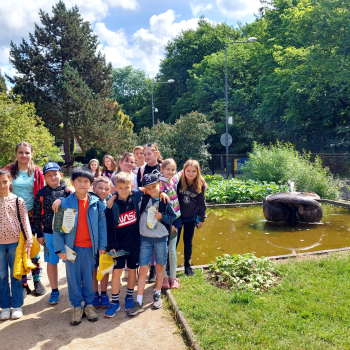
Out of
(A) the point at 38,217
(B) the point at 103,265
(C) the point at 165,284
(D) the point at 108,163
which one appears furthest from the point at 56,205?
(D) the point at 108,163

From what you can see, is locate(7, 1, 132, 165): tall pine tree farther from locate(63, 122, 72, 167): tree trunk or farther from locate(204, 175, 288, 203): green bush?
locate(204, 175, 288, 203): green bush

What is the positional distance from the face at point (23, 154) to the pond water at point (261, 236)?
308 cm

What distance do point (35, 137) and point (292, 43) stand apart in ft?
61.3

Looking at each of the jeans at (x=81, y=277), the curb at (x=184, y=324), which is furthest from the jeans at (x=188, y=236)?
the jeans at (x=81, y=277)

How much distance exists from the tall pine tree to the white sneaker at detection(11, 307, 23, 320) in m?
23.9

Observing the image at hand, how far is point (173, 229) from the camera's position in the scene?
4.56m

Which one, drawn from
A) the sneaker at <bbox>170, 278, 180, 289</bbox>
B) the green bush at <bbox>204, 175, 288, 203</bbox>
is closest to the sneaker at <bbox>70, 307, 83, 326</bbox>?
the sneaker at <bbox>170, 278, 180, 289</bbox>

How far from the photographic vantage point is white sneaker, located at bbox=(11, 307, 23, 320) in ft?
12.9

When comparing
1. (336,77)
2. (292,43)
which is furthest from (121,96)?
(336,77)

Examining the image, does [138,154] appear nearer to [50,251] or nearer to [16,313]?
[50,251]

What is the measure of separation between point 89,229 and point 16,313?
1.36m

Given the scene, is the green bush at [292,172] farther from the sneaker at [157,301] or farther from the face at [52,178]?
the face at [52,178]

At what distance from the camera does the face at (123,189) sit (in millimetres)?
3961

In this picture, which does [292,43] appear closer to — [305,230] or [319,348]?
[305,230]
